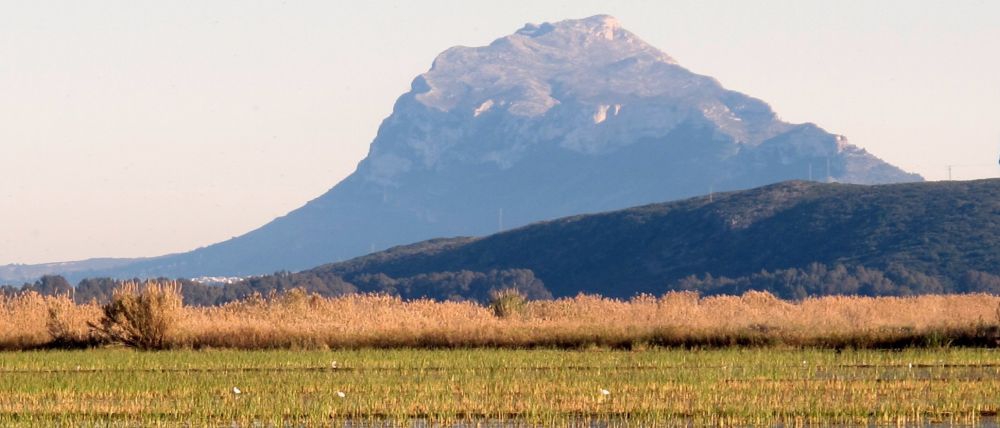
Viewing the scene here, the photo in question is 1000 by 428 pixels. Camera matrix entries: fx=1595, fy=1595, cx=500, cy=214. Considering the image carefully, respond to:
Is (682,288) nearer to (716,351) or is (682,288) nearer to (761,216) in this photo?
(761,216)

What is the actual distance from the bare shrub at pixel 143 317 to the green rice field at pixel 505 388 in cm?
514

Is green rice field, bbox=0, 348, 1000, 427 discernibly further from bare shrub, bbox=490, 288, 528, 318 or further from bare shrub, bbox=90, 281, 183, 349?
bare shrub, bbox=490, 288, 528, 318

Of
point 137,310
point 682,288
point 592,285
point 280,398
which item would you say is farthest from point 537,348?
point 592,285

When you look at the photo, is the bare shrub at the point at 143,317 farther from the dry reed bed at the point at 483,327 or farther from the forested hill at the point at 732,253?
the forested hill at the point at 732,253

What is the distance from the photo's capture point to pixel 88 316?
135ft

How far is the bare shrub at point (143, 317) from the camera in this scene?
3878 cm

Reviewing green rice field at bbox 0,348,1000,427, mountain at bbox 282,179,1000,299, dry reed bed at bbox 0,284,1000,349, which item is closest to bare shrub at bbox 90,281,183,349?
dry reed bed at bbox 0,284,1000,349

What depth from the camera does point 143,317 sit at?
38906 millimetres

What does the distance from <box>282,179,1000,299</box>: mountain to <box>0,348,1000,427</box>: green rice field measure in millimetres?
90294

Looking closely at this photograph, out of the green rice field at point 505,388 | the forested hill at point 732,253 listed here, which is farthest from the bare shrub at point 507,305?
the forested hill at point 732,253

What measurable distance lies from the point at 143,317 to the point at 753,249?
370 feet

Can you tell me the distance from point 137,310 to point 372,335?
5.97 m

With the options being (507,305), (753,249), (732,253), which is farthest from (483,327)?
(732,253)

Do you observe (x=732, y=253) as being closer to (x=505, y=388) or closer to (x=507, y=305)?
(x=507, y=305)
